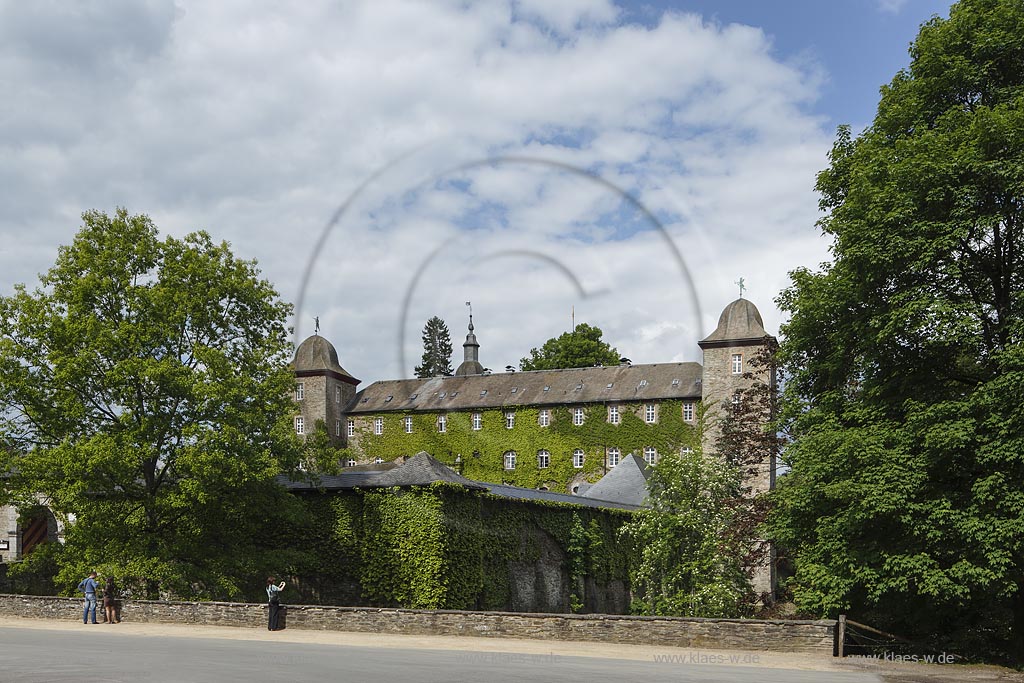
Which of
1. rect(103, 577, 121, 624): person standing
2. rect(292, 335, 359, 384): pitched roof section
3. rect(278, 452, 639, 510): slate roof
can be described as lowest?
rect(103, 577, 121, 624): person standing

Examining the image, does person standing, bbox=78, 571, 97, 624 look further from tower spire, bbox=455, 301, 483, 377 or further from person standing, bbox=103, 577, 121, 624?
tower spire, bbox=455, 301, 483, 377

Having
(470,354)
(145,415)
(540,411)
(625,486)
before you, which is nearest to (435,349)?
(470,354)

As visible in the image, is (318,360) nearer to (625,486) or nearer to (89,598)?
(625,486)

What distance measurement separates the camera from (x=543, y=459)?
70.8 m

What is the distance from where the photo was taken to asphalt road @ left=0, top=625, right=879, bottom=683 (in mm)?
12969

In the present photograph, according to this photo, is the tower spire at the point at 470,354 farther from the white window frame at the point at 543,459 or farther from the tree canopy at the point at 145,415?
the tree canopy at the point at 145,415

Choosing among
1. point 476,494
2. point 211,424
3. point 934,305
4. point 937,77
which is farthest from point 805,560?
point 211,424

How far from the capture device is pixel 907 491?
18.5 metres

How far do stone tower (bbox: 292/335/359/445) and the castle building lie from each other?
0.30 feet

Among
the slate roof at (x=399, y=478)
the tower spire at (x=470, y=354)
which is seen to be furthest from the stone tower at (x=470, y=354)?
the slate roof at (x=399, y=478)

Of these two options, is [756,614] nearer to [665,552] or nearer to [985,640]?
[665,552]

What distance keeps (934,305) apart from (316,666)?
1287cm

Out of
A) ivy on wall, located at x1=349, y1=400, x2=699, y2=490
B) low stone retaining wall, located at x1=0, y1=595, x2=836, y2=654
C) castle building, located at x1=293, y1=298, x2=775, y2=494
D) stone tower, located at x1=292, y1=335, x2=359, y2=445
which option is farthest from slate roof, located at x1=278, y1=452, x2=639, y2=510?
stone tower, located at x1=292, y1=335, x2=359, y2=445

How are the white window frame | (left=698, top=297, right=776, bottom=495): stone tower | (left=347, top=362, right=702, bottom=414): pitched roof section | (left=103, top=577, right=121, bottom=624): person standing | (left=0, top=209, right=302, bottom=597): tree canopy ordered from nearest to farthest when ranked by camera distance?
(left=103, top=577, right=121, bottom=624): person standing, (left=0, top=209, right=302, bottom=597): tree canopy, (left=698, top=297, right=776, bottom=495): stone tower, (left=347, top=362, right=702, bottom=414): pitched roof section, the white window frame
